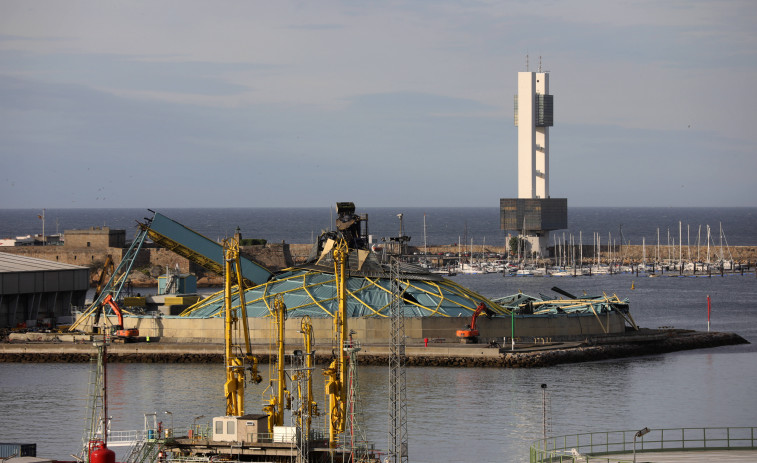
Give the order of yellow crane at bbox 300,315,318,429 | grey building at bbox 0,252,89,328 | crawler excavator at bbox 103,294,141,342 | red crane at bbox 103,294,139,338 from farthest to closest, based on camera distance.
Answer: grey building at bbox 0,252,89,328
red crane at bbox 103,294,139,338
crawler excavator at bbox 103,294,141,342
yellow crane at bbox 300,315,318,429

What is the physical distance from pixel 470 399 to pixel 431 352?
46.6 ft

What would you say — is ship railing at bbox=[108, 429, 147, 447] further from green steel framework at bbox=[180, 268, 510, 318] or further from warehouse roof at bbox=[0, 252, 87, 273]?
warehouse roof at bbox=[0, 252, 87, 273]

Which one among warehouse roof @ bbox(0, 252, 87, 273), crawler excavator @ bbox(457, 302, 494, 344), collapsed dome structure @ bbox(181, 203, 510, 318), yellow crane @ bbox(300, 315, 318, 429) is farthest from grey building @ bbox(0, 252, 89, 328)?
yellow crane @ bbox(300, 315, 318, 429)

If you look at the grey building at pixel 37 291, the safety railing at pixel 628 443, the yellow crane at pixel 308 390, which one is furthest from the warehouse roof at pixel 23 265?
the safety railing at pixel 628 443

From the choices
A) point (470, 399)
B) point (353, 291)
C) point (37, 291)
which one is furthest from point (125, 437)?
point (37, 291)

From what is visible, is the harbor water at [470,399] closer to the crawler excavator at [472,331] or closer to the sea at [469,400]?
the sea at [469,400]

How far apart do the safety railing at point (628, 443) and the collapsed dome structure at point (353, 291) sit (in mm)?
28076

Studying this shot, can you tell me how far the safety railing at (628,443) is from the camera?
156 ft

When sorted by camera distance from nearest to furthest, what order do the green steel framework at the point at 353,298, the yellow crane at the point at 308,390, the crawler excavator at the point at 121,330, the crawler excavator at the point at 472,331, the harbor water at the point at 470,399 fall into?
the yellow crane at the point at 308,390, the harbor water at the point at 470,399, the crawler excavator at the point at 472,331, the green steel framework at the point at 353,298, the crawler excavator at the point at 121,330

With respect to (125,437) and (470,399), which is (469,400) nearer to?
(470,399)

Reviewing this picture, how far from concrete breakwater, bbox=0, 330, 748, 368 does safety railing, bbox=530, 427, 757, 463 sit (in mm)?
23683

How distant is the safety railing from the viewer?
4759 cm

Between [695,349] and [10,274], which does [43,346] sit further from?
[695,349]

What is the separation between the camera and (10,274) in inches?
4001
